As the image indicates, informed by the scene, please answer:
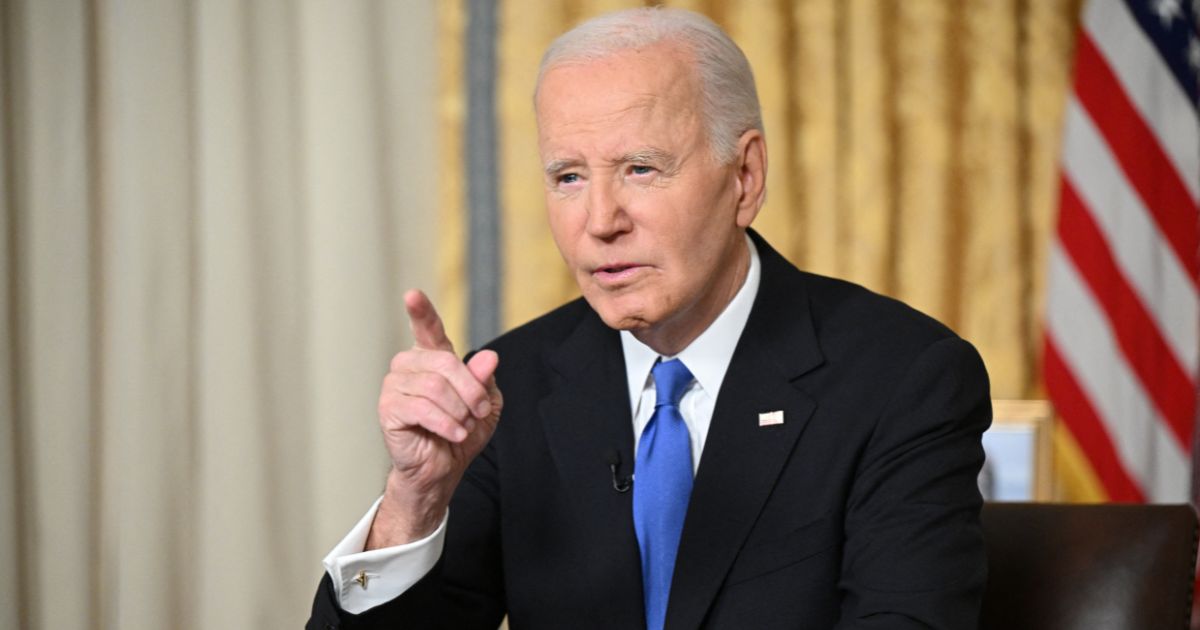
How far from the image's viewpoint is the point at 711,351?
6.39 ft

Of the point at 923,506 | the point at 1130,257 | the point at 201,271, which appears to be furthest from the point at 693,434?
the point at 201,271

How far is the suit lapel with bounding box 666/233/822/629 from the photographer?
5.86 feet

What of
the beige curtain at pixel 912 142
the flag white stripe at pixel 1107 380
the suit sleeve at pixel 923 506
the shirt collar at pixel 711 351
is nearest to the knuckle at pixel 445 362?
the shirt collar at pixel 711 351

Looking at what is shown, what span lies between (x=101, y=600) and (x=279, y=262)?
110cm

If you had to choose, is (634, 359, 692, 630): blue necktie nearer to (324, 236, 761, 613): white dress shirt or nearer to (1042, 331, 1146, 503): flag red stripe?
(324, 236, 761, 613): white dress shirt

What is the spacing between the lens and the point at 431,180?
3.64 metres

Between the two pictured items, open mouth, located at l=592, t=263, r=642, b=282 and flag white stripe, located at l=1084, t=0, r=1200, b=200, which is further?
flag white stripe, located at l=1084, t=0, r=1200, b=200

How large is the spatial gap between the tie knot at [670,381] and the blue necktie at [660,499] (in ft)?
0.06

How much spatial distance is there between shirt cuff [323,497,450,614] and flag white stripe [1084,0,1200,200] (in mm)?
2530

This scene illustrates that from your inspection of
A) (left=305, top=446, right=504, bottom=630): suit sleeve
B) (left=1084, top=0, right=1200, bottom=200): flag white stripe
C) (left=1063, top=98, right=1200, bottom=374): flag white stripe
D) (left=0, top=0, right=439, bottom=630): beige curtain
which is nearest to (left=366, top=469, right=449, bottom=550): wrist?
(left=305, top=446, right=504, bottom=630): suit sleeve

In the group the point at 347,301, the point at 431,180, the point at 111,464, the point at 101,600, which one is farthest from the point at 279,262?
Answer: the point at 101,600

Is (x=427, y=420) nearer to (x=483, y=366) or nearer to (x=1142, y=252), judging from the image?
(x=483, y=366)

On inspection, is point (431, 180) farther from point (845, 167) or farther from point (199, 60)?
point (845, 167)

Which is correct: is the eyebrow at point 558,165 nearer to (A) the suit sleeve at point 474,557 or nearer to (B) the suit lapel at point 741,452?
(B) the suit lapel at point 741,452
